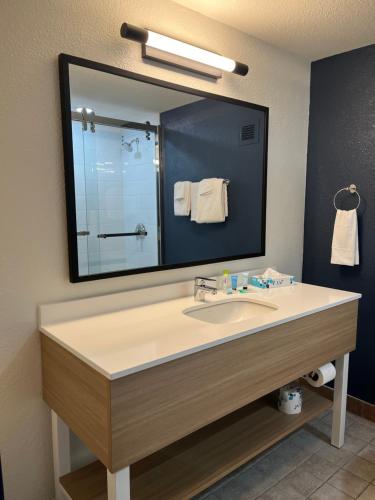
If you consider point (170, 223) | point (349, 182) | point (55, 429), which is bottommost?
point (55, 429)

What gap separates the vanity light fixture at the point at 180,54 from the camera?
1525 millimetres

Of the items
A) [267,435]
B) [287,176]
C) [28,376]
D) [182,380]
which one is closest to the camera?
[182,380]

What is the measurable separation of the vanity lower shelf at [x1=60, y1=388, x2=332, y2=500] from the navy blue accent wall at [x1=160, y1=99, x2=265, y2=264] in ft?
2.79

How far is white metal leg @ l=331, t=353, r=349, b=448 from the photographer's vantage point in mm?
2008

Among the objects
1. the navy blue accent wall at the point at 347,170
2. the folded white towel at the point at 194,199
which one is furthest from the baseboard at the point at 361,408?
the folded white towel at the point at 194,199

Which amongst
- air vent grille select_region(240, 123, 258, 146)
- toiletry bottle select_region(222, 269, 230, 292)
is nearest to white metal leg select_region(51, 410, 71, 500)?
toiletry bottle select_region(222, 269, 230, 292)

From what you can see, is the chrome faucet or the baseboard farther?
the baseboard

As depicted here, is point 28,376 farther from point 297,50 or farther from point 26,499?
point 297,50

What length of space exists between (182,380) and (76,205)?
31.3 inches

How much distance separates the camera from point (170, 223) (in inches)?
73.0

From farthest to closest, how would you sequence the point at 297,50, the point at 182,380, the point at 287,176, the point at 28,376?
the point at 287,176 → the point at 297,50 → the point at 28,376 → the point at 182,380

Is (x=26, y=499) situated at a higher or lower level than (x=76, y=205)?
lower

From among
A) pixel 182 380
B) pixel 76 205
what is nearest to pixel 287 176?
pixel 76 205

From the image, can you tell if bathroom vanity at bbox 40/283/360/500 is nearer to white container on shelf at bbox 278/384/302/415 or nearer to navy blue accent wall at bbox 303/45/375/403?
white container on shelf at bbox 278/384/302/415
